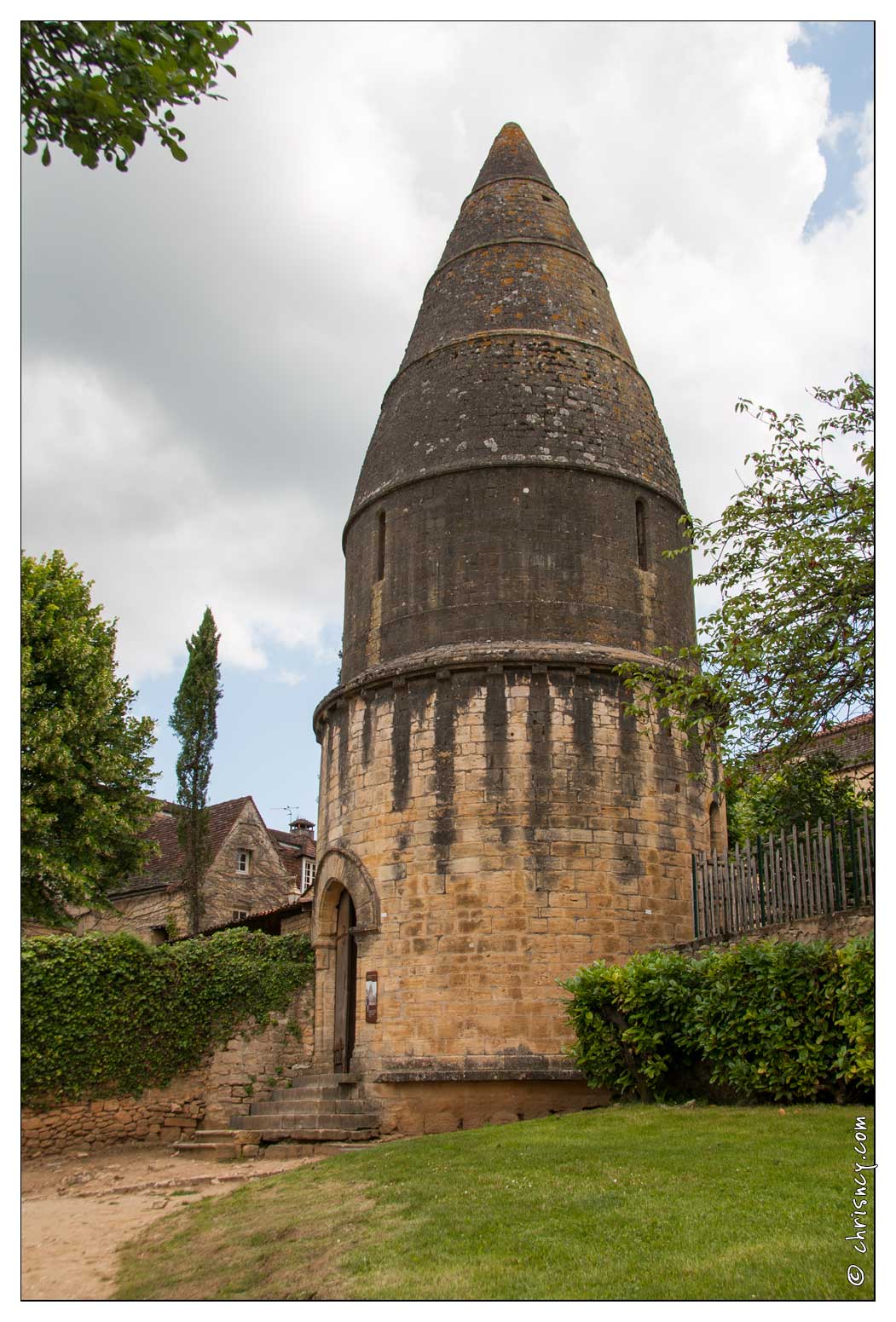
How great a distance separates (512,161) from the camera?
76.0ft

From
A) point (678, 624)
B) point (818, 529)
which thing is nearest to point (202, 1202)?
point (818, 529)

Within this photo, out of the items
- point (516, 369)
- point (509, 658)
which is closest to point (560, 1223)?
point (509, 658)

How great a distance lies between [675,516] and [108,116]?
14838mm

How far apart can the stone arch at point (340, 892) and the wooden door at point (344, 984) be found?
0.17 m

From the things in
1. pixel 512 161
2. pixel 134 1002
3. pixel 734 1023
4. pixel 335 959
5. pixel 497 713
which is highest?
pixel 512 161

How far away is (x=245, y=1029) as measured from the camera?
18.8 metres

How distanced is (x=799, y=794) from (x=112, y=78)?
55.3 feet

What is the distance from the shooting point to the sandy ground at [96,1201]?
381 inches

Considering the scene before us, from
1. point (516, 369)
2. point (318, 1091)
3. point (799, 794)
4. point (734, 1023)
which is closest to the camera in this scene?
point (734, 1023)

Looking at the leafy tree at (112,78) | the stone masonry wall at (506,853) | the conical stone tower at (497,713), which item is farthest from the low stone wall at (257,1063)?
the leafy tree at (112,78)

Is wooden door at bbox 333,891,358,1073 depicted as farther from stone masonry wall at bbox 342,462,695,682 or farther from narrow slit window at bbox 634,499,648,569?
narrow slit window at bbox 634,499,648,569

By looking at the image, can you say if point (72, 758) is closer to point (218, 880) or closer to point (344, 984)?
point (344, 984)

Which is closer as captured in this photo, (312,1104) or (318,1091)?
(312,1104)

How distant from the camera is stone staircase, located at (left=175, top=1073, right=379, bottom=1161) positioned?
51.1 feet
